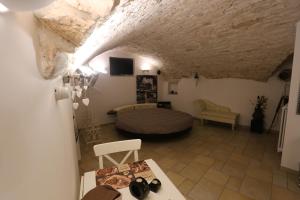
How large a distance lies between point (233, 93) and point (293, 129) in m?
2.62

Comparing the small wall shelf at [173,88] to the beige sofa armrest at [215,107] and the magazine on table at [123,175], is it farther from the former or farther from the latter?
the magazine on table at [123,175]

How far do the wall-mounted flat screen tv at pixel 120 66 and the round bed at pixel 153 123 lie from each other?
5.56 ft

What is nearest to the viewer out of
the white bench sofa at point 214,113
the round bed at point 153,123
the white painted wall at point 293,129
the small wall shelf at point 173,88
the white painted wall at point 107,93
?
the white painted wall at point 293,129

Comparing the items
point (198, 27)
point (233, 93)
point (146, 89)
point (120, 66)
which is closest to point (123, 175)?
point (198, 27)

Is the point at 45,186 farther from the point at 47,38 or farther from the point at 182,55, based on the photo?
the point at 182,55

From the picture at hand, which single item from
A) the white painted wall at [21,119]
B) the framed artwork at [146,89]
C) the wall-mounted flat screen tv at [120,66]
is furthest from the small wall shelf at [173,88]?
the white painted wall at [21,119]

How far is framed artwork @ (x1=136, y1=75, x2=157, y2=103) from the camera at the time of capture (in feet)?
20.2

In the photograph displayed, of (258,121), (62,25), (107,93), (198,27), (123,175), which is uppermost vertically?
(198,27)

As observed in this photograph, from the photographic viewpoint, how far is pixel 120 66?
559cm

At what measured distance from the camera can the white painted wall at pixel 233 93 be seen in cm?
445

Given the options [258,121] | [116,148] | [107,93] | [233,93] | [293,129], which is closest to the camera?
[116,148]

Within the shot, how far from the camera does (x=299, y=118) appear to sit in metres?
2.51

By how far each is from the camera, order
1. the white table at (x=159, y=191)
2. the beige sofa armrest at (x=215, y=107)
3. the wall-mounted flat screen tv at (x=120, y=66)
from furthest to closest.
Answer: the wall-mounted flat screen tv at (x=120, y=66), the beige sofa armrest at (x=215, y=107), the white table at (x=159, y=191)

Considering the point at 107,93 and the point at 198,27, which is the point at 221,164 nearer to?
the point at 198,27
